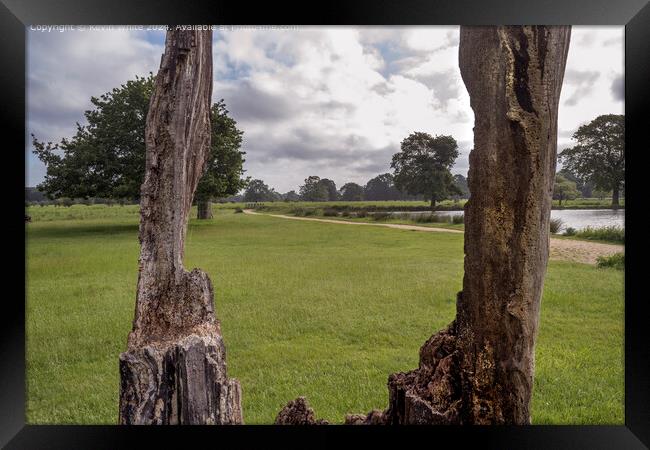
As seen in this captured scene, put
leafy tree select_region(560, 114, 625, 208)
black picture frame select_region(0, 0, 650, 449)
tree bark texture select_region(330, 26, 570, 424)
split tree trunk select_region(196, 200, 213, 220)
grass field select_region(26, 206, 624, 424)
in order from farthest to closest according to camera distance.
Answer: split tree trunk select_region(196, 200, 213, 220) → leafy tree select_region(560, 114, 625, 208) → grass field select_region(26, 206, 624, 424) → black picture frame select_region(0, 0, 650, 449) → tree bark texture select_region(330, 26, 570, 424)

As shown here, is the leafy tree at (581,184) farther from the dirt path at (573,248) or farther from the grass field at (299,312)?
the grass field at (299,312)

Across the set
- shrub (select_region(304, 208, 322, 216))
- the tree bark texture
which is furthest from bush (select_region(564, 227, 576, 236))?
shrub (select_region(304, 208, 322, 216))

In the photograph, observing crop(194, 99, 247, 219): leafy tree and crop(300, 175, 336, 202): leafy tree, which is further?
crop(194, 99, 247, 219): leafy tree

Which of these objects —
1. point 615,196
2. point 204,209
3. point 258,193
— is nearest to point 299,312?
point 258,193

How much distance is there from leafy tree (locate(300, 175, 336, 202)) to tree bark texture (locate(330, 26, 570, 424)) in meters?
1.52

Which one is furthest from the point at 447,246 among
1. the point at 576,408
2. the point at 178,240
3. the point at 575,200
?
the point at 178,240

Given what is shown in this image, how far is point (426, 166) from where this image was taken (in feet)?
9.83

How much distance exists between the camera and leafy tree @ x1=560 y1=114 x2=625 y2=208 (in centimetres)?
261

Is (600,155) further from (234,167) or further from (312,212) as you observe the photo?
(234,167)

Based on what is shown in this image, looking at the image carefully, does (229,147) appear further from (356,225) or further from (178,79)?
(178,79)

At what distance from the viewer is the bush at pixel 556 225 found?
10.2 feet

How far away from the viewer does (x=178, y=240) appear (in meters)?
1.83

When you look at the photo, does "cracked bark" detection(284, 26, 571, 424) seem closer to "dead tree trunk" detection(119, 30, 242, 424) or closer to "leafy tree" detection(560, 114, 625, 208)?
"dead tree trunk" detection(119, 30, 242, 424)

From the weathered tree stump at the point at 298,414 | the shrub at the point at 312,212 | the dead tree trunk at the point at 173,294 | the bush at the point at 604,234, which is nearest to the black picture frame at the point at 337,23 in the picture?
the weathered tree stump at the point at 298,414
